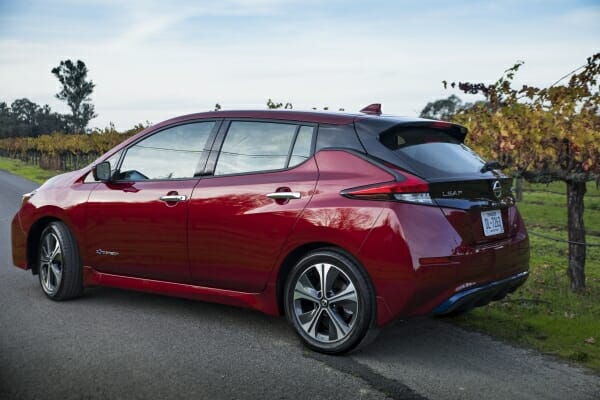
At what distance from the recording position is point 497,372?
4.50 m

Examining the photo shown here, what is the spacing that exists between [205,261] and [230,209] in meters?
0.49

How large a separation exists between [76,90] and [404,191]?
12184 centimetres

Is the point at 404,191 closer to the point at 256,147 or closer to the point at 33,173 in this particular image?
the point at 256,147

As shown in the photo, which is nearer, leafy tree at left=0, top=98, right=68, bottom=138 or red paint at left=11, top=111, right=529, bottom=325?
red paint at left=11, top=111, right=529, bottom=325

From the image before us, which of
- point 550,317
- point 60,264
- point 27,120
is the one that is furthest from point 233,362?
point 27,120

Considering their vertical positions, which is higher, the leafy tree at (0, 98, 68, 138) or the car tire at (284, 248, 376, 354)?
the leafy tree at (0, 98, 68, 138)

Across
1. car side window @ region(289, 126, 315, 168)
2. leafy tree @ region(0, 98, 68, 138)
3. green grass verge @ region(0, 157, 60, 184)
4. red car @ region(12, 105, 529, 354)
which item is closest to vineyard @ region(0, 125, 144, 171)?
green grass verge @ region(0, 157, 60, 184)

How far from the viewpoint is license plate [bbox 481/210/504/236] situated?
189 inches

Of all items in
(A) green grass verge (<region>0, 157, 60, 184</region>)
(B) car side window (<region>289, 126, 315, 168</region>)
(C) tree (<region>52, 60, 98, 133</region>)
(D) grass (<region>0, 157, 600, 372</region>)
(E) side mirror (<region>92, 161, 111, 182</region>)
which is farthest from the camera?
(C) tree (<region>52, 60, 98, 133</region>)

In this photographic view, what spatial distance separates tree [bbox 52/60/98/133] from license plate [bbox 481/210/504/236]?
4716 inches

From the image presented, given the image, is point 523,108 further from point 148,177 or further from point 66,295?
point 66,295

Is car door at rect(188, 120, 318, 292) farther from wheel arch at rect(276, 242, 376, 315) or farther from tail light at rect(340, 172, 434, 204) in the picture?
tail light at rect(340, 172, 434, 204)

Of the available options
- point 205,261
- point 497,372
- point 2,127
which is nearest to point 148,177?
point 205,261

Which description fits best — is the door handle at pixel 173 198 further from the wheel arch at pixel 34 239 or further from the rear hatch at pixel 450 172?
the wheel arch at pixel 34 239
